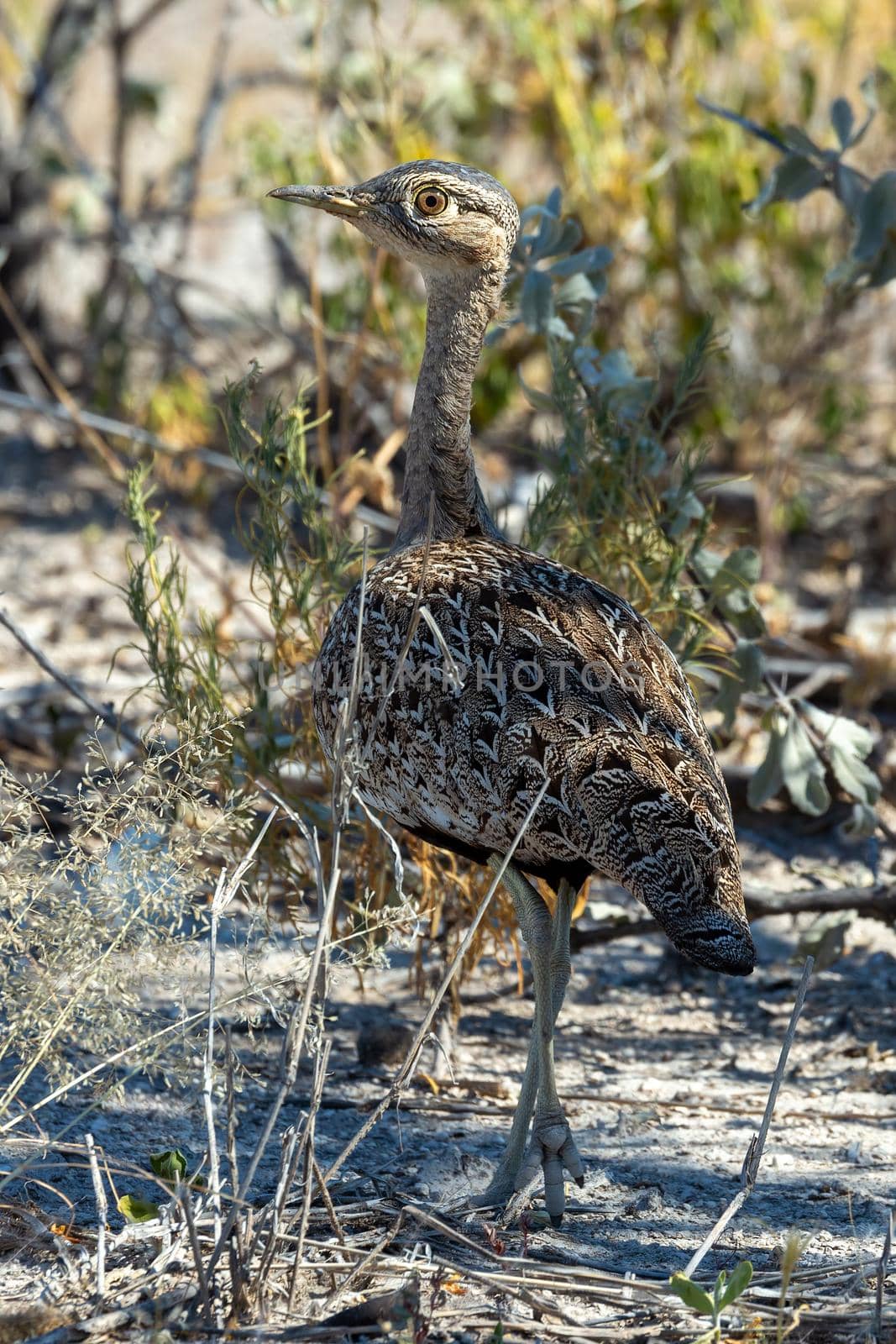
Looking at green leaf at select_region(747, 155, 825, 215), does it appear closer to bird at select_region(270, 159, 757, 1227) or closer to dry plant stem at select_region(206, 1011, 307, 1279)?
bird at select_region(270, 159, 757, 1227)

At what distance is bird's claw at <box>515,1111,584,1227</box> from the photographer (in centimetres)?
309

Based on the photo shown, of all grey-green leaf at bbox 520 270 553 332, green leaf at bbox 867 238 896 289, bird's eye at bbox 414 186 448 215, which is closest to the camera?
bird's eye at bbox 414 186 448 215

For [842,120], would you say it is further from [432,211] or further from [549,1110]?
[549,1110]

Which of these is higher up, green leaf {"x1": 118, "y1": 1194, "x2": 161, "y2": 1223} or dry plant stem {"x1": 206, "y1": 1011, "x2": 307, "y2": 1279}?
dry plant stem {"x1": 206, "y1": 1011, "x2": 307, "y2": 1279}

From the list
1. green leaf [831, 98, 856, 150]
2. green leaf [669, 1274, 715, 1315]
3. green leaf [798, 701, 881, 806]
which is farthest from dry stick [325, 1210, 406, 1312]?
green leaf [831, 98, 856, 150]

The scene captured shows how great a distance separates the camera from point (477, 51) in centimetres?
826

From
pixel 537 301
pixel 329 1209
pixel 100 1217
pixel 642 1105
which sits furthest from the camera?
pixel 537 301

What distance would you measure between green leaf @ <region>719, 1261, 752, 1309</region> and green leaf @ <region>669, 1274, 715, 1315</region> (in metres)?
0.02

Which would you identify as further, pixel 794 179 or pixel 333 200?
pixel 794 179

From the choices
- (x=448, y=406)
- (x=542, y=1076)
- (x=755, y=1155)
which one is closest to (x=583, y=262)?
(x=448, y=406)

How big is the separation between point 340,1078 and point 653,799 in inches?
56.7

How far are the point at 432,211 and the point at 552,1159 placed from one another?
7.14ft

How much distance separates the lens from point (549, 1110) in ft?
10.3

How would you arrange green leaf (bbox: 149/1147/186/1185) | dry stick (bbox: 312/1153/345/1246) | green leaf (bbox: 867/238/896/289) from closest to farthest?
dry stick (bbox: 312/1153/345/1246), green leaf (bbox: 149/1147/186/1185), green leaf (bbox: 867/238/896/289)
